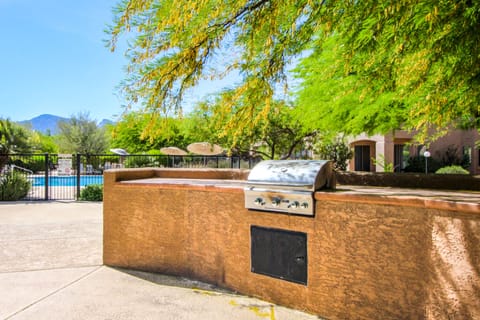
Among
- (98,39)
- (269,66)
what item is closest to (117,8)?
(98,39)

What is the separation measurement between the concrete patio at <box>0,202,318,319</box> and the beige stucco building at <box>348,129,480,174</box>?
17.7 m

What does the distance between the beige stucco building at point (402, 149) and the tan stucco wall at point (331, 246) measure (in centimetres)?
1744

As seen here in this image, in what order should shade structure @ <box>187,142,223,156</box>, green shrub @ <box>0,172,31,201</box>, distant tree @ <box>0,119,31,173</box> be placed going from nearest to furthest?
1. green shrub @ <box>0,172,31,201</box>
2. shade structure @ <box>187,142,223,156</box>
3. distant tree @ <box>0,119,31,173</box>

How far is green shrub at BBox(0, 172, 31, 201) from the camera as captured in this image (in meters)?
12.3

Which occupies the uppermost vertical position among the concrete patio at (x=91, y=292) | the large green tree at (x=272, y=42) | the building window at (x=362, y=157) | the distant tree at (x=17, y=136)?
the distant tree at (x=17, y=136)

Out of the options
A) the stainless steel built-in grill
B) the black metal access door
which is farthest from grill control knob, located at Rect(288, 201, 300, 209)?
the black metal access door

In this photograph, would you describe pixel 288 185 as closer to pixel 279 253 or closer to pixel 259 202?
pixel 259 202

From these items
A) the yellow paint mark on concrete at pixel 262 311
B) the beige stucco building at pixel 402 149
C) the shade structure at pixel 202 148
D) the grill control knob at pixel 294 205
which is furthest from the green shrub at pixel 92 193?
the beige stucco building at pixel 402 149

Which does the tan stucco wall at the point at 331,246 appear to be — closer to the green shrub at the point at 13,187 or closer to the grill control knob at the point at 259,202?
the grill control knob at the point at 259,202

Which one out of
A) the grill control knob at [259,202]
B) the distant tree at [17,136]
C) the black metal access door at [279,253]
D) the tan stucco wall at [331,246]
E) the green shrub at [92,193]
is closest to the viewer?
the tan stucco wall at [331,246]

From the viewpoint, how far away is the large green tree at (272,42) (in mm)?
2865

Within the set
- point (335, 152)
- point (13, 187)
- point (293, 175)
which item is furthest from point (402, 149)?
point (13, 187)

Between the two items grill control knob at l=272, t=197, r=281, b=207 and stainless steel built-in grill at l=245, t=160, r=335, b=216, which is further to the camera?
grill control knob at l=272, t=197, r=281, b=207

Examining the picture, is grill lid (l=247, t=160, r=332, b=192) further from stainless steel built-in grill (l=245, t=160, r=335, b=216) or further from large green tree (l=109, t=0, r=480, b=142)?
large green tree (l=109, t=0, r=480, b=142)
